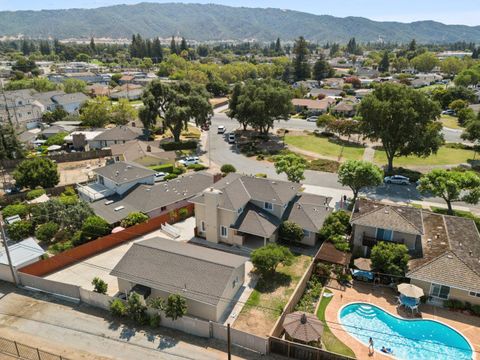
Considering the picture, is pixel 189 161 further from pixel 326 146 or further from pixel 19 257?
pixel 19 257

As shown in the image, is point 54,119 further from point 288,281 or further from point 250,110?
point 288,281

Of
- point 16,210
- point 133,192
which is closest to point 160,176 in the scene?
point 133,192

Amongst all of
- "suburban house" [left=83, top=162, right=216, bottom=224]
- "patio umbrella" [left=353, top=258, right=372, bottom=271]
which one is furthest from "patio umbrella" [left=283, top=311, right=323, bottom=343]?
"suburban house" [left=83, top=162, right=216, bottom=224]

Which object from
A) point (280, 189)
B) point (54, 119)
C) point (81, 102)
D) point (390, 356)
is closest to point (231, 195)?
point (280, 189)

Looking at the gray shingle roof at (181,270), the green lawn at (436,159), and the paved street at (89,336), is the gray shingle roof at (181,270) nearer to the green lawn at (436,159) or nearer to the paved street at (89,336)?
the paved street at (89,336)

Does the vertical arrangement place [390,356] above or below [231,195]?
below

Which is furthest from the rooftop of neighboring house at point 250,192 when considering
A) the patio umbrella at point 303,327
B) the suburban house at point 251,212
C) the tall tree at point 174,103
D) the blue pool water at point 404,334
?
the tall tree at point 174,103
